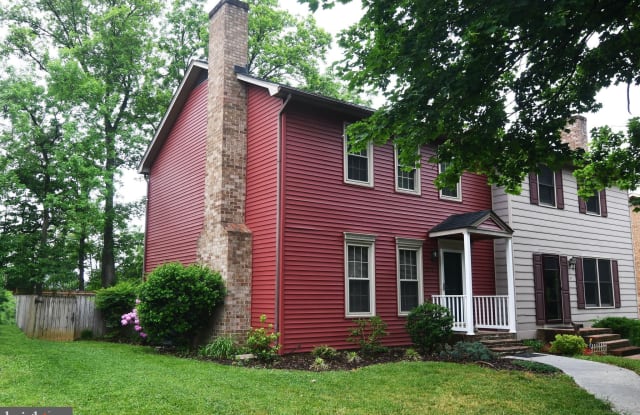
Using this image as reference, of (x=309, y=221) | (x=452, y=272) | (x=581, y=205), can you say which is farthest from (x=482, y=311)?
(x=581, y=205)

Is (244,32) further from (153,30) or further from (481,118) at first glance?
(153,30)

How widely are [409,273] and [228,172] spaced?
5.46 meters

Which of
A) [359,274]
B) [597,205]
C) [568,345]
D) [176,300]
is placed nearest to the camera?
[176,300]

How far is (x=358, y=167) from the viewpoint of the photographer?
13.4 m

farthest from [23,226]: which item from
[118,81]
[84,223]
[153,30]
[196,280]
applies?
[196,280]

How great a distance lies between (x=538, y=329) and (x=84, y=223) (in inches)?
648

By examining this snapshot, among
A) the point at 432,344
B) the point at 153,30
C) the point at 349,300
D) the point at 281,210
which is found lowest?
the point at 432,344

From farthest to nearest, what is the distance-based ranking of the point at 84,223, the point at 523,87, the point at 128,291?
1. the point at 84,223
2. the point at 128,291
3. the point at 523,87

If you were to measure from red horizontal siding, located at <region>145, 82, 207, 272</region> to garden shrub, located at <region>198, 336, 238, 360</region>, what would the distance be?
3.28m

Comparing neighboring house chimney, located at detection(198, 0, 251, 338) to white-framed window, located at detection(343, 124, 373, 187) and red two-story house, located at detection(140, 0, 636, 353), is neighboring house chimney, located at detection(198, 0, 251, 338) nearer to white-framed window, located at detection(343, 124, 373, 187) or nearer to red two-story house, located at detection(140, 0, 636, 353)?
red two-story house, located at detection(140, 0, 636, 353)

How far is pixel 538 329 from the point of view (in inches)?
610

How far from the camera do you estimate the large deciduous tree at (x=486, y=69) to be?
7273 millimetres

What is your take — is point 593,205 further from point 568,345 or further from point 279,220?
point 279,220

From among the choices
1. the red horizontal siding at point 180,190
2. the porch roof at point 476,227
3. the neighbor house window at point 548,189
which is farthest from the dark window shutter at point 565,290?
the red horizontal siding at point 180,190
